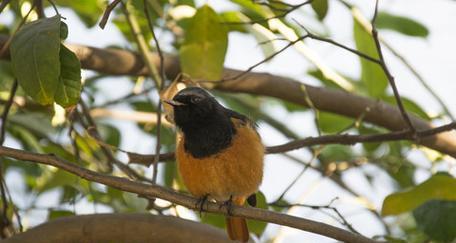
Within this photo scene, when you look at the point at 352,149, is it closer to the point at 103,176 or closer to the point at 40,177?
the point at 40,177

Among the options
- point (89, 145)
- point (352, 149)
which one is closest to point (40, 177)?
point (89, 145)

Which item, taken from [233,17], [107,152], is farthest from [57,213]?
[233,17]

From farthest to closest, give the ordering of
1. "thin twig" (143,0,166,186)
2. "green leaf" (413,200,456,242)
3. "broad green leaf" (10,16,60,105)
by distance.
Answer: "thin twig" (143,0,166,186)
"green leaf" (413,200,456,242)
"broad green leaf" (10,16,60,105)

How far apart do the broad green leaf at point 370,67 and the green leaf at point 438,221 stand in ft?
4.14

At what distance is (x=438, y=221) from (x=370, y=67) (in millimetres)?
1394

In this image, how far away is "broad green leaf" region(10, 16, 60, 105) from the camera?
2.72 metres

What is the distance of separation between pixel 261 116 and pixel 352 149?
69cm

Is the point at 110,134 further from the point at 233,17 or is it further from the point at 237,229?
the point at 237,229

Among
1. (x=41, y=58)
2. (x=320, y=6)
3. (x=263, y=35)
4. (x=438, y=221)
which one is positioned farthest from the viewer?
(x=263, y=35)

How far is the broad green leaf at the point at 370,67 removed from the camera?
14.9ft

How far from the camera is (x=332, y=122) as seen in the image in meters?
5.23

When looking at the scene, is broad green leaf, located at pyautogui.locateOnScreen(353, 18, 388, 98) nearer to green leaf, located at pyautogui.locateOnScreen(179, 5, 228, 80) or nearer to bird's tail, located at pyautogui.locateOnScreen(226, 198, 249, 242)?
green leaf, located at pyautogui.locateOnScreen(179, 5, 228, 80)

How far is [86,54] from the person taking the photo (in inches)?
172

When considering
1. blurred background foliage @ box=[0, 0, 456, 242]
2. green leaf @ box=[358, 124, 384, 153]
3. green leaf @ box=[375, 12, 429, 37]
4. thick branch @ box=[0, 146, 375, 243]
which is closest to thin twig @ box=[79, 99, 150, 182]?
blurred background foliage @ box=[0, 0, 456, 242]
